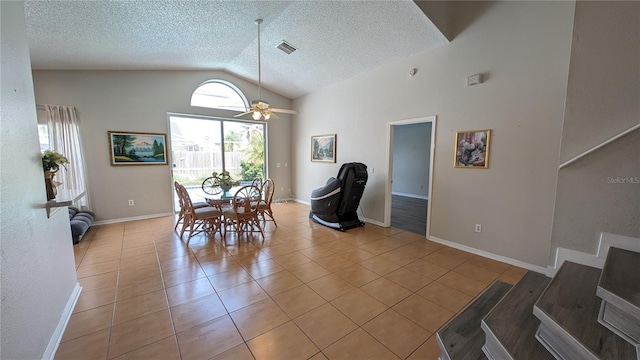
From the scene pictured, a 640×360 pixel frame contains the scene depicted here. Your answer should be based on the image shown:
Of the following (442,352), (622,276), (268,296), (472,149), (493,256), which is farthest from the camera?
(472,149)

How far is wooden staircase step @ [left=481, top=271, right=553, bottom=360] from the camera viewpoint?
125 cm

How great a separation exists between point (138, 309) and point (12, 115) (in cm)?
174

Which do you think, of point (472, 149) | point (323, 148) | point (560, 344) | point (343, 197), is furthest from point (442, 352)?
point (323, 148)

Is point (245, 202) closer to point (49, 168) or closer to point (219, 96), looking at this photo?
point (49, 168)

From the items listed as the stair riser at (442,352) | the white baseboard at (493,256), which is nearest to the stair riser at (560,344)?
the stair riser at (442,352)

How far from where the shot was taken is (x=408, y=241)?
153 inches

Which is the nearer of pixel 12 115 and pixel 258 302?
pixel 12 115

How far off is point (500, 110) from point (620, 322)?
2.62 meters

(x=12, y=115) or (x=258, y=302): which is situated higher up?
(x=12, y=115)

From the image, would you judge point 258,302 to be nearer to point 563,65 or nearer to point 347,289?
point 347,289

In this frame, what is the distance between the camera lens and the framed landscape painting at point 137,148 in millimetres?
4734

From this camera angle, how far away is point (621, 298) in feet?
3.88

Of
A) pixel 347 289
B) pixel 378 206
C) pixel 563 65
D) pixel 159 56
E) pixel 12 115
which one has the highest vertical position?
pixel 159 56

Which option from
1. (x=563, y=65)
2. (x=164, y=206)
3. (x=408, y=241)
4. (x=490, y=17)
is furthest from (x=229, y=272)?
(x=490, y=17)
